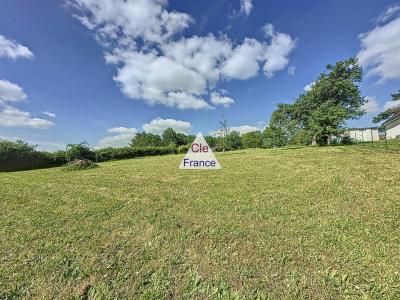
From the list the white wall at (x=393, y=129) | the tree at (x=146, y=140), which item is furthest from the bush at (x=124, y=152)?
the white wall at (x=393, y=129)

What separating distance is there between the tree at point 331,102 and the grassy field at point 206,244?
640 inches

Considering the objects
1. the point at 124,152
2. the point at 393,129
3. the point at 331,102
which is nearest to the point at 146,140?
the point at 124,152

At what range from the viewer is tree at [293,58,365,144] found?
1962cm

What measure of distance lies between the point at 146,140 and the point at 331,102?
50.3 meters

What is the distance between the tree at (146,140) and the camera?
6203 centimetres

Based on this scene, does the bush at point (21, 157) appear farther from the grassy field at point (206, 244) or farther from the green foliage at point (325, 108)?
the green foliage at point (325, 108)

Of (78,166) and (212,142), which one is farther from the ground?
(212,142)

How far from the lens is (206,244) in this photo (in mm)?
3070

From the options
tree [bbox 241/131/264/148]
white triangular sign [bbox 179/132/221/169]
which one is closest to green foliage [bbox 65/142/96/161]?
white triangular sign [bbox 179/132/221/169]

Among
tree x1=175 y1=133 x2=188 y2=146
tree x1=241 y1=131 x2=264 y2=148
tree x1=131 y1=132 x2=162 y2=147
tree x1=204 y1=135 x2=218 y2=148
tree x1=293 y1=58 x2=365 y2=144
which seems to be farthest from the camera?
tree x1=175 y1=133 x2=188 y2=146

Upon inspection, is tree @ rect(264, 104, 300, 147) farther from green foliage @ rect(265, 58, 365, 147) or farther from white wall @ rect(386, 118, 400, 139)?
white wall @ rect(386, 118, 400, 139)

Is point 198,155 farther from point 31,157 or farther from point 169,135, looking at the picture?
point 169,135

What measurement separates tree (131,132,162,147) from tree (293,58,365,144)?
45.1m

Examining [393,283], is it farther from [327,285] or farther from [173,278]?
[173,278]
